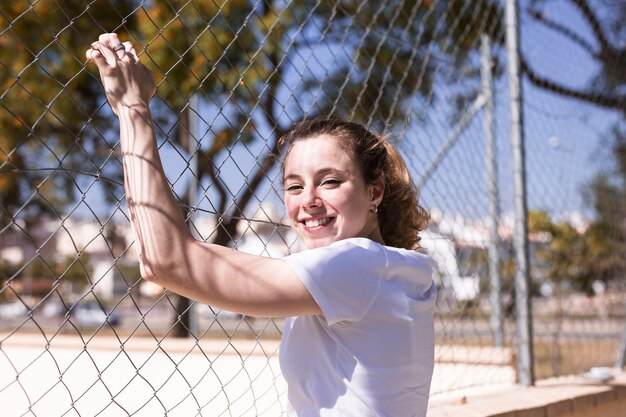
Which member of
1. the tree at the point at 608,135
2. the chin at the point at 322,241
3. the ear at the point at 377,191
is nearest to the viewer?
the chin at the point at 322,241

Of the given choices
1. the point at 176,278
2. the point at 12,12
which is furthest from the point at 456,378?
the point at 12,12

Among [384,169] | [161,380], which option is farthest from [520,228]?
[161,380]

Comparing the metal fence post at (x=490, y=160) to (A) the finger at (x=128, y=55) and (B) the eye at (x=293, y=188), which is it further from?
(A) the finger at (x=128, y=55)

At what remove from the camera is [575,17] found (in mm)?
6441

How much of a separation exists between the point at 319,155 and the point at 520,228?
245 cm

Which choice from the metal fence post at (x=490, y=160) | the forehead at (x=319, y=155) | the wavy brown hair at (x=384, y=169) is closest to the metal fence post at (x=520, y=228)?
the metal fence post at (x=490, y=160)

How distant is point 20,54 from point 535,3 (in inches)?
346

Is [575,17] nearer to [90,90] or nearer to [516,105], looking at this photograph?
[516,105]

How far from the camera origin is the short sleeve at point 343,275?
1297 mm

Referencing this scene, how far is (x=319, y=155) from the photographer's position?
5.10 feet

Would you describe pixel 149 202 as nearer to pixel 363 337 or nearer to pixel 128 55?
pixel 128 55

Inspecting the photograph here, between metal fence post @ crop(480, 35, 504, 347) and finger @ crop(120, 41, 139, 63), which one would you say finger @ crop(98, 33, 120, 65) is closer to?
finger @ crop(120, 41, 139, 63)

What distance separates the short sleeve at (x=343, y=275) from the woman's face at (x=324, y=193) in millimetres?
132

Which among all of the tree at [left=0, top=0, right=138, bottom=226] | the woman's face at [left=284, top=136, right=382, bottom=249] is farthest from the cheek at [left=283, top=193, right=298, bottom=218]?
the tree at [left=0, top=0, right=138, bottom=226]
